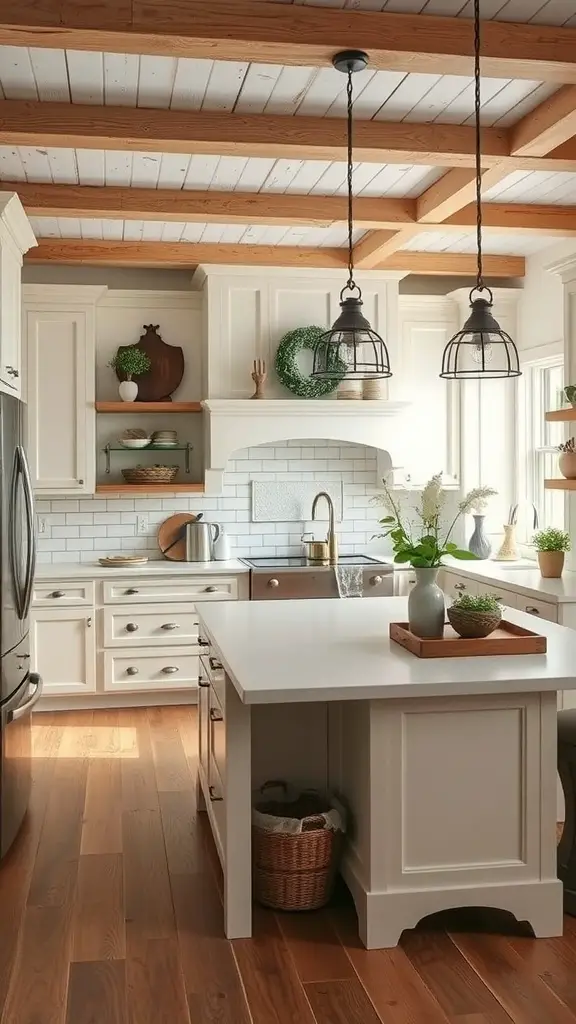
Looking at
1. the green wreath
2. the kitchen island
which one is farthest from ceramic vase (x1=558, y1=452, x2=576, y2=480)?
the kitchen island

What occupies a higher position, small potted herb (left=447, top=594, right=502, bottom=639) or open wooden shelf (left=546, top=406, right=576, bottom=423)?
open wooden shelf (left=546, top=406, right=576, bottom=423)

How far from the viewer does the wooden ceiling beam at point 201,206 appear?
461 cm

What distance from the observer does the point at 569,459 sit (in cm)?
487

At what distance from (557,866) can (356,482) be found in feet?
11.9

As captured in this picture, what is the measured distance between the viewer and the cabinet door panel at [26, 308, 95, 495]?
5797 mm

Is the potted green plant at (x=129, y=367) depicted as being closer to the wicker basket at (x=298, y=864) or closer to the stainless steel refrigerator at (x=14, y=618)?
the stainless steel refrigerator at (x=14, y=618)

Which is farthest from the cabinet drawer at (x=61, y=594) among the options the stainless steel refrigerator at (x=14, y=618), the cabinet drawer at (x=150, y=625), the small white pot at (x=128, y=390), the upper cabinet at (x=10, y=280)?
the stainless steel refrigerator at (x=14, y=618)

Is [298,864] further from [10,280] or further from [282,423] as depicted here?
[282,423]

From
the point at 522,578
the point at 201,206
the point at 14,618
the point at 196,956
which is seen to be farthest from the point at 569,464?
the point at 196,956

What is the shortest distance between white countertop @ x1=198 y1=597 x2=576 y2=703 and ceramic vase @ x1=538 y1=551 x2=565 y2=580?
115 cm

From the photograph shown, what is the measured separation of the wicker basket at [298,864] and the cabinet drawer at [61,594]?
2.77m

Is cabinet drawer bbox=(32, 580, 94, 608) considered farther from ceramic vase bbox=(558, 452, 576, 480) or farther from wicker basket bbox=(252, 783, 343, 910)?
wicker basket bbox=(252, 783, 343, 910)

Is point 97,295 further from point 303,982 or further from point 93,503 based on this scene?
point 303,982

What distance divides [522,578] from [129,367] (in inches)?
103
